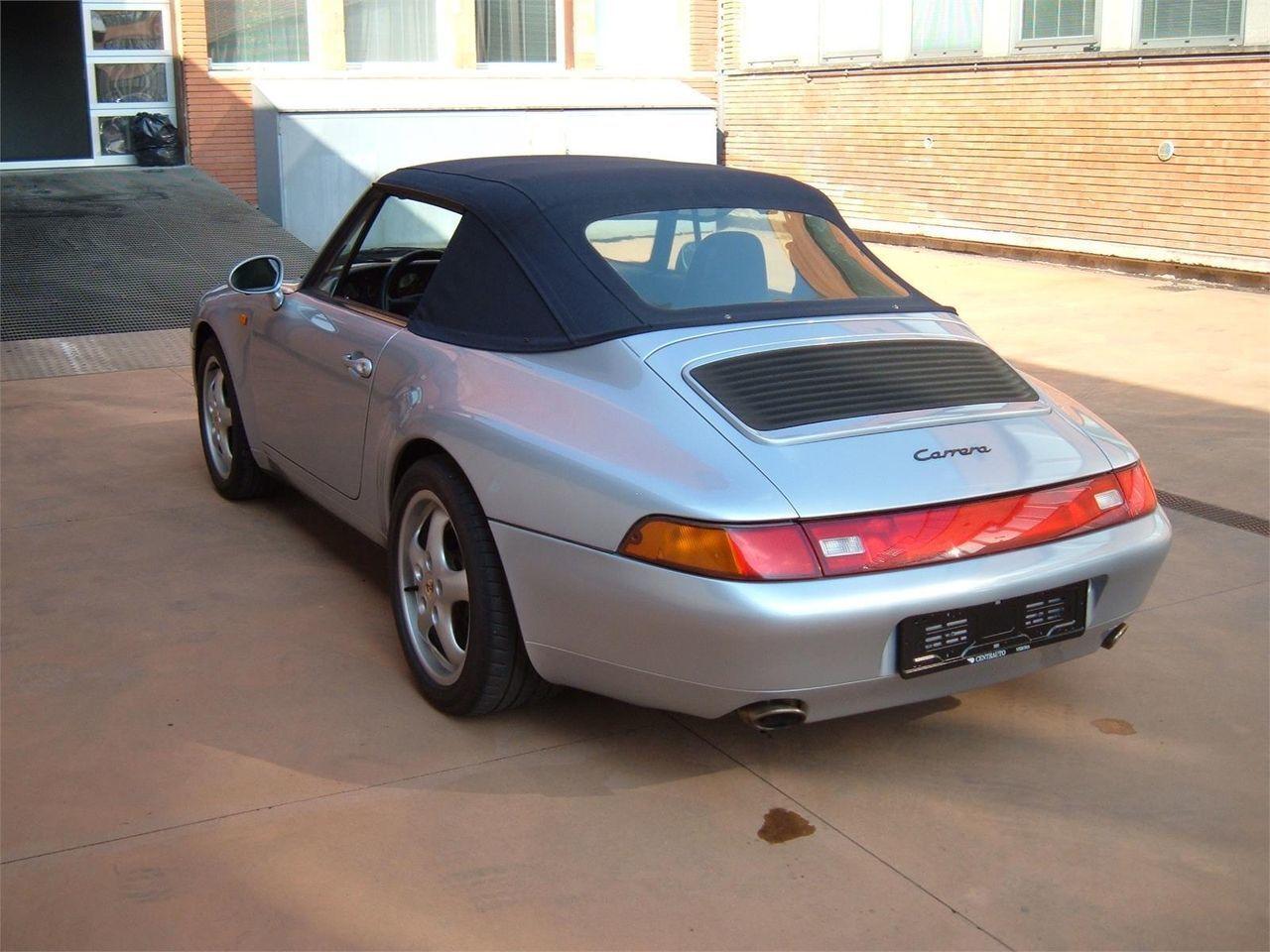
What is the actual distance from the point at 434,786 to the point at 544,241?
1.53 m

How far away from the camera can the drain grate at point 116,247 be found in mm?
10141

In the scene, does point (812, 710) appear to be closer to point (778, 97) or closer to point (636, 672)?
point (636, 672)

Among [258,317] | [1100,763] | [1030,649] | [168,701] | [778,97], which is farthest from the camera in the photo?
[778,97]

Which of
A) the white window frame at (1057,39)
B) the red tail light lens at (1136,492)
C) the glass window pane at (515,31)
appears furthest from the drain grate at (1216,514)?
the glass window pane at (515,31)

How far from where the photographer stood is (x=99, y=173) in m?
15.6

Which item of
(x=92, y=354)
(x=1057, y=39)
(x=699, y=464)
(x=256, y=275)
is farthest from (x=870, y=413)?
(x=1057, y=39)

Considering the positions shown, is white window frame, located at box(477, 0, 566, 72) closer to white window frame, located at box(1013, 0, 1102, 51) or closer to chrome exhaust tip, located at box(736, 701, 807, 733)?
white window frame, located at box(1013, 0, 1102, 51)

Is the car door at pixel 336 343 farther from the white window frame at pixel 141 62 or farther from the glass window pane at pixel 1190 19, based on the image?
the white window frame at pixel 141 62

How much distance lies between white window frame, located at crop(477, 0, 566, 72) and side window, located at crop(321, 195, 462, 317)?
14385mm

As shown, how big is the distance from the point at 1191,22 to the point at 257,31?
10.4m

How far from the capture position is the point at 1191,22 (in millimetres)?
12570

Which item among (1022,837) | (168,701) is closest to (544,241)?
(168,701)

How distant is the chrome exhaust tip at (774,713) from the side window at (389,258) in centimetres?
208

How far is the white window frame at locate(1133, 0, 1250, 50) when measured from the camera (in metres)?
12.1
